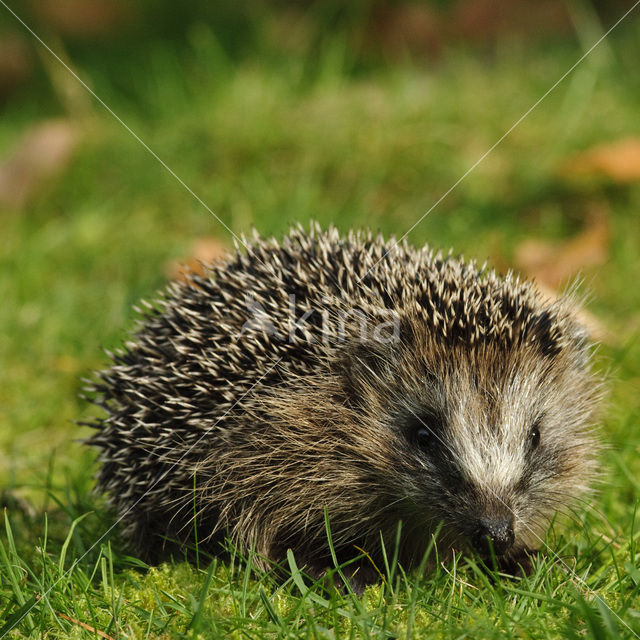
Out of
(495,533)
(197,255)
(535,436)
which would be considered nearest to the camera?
(495,533)

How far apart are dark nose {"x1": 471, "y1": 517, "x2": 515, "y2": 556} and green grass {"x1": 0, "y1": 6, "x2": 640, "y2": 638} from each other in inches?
6.5

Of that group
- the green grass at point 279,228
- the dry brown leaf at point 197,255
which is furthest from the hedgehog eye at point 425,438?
the dry brown leaf at point 197,255

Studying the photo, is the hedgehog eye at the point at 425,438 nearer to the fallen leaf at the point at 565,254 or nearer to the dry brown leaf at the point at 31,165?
the fallen leaf at the point at 565,254

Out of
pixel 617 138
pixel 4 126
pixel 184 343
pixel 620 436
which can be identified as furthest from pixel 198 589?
pixel 4 126

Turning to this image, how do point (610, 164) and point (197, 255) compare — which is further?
point (610, 164)

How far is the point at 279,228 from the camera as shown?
7625 millimetres

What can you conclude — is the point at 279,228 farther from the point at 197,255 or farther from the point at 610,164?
the point at 610,164

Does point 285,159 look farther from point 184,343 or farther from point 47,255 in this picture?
point 184,343

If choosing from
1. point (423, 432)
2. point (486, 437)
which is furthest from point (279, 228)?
point (486, 437)

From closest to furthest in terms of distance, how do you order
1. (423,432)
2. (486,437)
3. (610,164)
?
(486,437)
(423,432)
(610,164)

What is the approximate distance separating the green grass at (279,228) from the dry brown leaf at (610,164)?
1.16 ft

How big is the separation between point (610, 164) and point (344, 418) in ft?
15.3

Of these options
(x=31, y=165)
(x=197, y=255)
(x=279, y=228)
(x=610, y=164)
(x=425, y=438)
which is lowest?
(x=425, y=438)

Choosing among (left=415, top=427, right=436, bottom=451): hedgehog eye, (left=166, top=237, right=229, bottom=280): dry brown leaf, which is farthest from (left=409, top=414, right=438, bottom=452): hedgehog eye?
(left=166, top=237, right=229, bottom=280): dry brown leaf
